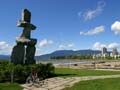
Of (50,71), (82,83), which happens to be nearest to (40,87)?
(82,83)

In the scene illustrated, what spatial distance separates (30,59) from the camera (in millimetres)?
27219

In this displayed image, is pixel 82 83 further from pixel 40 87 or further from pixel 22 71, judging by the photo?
pixel 22 71

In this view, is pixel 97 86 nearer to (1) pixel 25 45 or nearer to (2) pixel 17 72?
(2) pixel 17 72

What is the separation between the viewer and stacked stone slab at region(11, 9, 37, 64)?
86.4 feet

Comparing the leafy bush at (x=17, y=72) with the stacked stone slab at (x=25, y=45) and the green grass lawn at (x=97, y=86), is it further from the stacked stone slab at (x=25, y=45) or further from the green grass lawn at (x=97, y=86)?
the green grass lawn at (x=97, y=86)

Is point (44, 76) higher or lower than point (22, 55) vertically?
lower

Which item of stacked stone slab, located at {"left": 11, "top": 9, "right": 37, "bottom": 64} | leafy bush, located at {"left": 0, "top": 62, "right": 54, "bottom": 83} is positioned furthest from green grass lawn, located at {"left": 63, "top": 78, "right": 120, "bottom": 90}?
stacked stone slab, located at {"left": 11, "top": 9, "right": 37, "bottom": 64}

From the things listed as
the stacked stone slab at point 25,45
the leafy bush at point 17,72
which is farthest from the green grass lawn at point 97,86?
the stacked stone slab at point 25,45

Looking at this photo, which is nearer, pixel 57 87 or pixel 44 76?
pixel 57 87

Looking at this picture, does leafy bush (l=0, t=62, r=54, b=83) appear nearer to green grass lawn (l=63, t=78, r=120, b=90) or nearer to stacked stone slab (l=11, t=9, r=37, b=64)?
stacked stone slab (l=11, t=9, r=37, b=64)

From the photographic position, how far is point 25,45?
88.8 ft

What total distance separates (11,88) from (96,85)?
18.4 feet

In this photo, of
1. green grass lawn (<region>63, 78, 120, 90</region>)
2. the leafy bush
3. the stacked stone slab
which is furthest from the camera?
the stacked stone slab

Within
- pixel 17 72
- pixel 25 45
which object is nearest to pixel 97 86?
pixel 17 72
